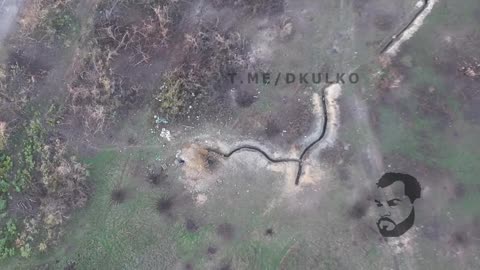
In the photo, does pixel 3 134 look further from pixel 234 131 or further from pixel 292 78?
pixel 292 78

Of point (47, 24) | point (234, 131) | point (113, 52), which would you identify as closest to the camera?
point (234, 131)

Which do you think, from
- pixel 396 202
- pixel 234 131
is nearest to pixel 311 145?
pixel 234 131

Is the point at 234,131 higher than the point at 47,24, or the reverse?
the point at 47,24

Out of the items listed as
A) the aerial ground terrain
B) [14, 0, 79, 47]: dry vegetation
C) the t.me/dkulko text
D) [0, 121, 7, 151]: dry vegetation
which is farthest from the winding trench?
[0, 121, 7, 151]: dry vegetation

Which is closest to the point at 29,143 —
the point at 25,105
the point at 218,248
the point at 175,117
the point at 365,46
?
the point at 25,105

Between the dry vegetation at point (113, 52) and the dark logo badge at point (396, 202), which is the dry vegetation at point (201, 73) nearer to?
the dry vegetation at point (113, 52)

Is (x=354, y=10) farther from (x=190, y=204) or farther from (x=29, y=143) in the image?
(x=29, y=143)

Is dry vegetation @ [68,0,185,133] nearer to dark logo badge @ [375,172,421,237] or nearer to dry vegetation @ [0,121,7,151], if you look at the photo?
dry vegetation @ [0,121,7,151]
